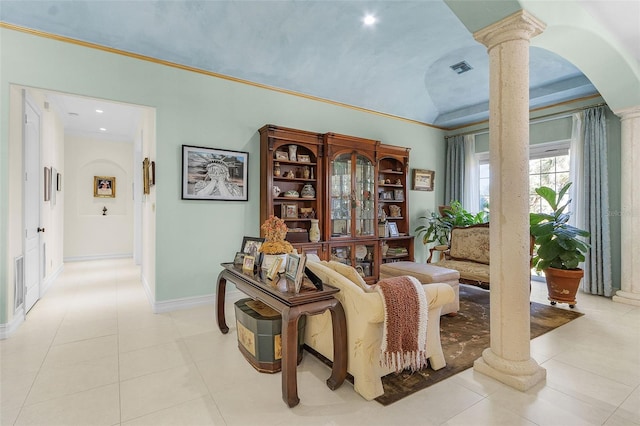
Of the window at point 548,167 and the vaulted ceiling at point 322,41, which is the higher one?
the vaulted ceiling at point 322,41

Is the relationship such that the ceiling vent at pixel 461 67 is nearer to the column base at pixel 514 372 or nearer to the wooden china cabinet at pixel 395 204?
the wooden china cabinet at pixel 395 204

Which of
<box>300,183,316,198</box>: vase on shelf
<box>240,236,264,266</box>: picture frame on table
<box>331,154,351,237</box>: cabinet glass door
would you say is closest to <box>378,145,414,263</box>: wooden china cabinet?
<box>331,154,351,237</box>: cabinet glass door

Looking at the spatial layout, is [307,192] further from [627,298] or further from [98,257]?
[98,257]

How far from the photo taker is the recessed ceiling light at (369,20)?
11.6ft

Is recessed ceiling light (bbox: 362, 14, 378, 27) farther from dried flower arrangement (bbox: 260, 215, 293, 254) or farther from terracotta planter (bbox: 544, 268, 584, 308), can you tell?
terracotta planter (bbox: 544, 268, 584, 308)

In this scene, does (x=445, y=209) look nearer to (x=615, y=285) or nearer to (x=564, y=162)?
(x=564, y=162)

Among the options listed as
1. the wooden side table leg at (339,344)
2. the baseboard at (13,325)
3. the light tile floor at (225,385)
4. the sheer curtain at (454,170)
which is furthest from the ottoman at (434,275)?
the baseboard at (13,325)

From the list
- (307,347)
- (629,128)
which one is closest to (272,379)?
(307,347)

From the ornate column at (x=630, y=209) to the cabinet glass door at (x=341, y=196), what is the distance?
12.0 ft

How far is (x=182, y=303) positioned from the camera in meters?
3.90

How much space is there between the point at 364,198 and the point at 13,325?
4.49m

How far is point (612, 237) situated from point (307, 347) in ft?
15.3

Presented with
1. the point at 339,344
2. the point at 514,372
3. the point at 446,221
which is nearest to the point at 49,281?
the point at 339,344

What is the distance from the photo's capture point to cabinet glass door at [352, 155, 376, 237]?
512cm
